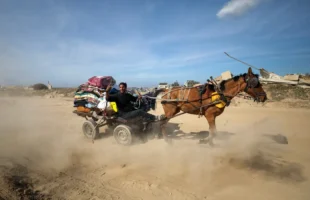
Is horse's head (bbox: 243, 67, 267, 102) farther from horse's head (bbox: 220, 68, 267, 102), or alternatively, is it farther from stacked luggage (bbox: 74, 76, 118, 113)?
stacked luggage (bbox: 74, 76, 118, 113)

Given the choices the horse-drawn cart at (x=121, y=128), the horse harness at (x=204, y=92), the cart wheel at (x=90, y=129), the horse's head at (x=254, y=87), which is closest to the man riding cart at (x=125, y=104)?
the horse-drawn cart at (x=121, y=128)

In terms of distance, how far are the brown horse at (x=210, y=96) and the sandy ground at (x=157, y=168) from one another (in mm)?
1157

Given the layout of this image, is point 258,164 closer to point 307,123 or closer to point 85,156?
point 85,156

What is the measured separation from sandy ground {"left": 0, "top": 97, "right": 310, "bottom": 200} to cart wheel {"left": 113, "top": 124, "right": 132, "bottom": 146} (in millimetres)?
268

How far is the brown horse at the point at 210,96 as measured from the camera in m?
6.56

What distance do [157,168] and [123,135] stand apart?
242cm

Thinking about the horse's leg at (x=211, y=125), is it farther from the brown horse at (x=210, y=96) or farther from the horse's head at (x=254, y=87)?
the horse's head at (x=254, y=87)

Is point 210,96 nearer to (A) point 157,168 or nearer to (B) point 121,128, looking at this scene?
(A) point 157,168

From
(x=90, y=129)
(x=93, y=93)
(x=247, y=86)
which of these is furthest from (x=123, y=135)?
(x=247, y=86)

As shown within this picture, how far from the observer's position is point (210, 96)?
7.07 metres

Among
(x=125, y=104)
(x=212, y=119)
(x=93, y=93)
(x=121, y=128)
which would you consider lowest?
(x=121, y=128)

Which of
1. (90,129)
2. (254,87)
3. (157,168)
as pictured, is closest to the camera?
(157,168)

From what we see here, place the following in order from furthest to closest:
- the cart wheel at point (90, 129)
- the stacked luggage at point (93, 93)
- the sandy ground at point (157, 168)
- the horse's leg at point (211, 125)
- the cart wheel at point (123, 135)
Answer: the cart wheel at point (90, 129) → the stacked luggage at point (93, 93) → the cart wheel at point (123, 135) → the horse's leg at point (211, 125) → the sandy ground at point (157, 168)

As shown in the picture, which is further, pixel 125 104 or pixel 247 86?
pixel 125 104
